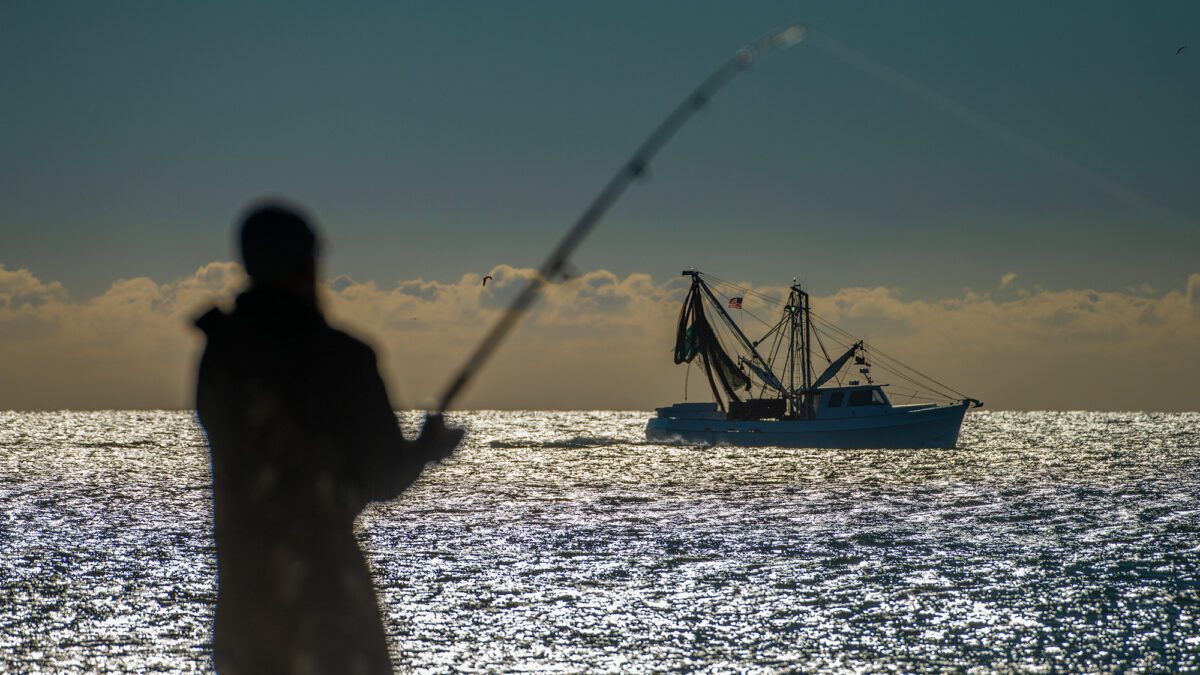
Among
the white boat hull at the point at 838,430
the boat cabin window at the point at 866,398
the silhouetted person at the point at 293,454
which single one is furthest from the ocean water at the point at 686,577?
the boat cabin window at the point at 866,398

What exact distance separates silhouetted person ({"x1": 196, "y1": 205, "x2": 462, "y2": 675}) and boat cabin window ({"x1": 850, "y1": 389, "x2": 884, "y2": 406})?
229 feet

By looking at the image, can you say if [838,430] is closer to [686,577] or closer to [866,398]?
[866,398]

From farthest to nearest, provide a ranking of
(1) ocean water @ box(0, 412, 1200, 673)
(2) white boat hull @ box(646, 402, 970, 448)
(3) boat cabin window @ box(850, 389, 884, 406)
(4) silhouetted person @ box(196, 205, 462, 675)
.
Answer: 1. (3) boat cabin window @ box(850, 389, 884, 406)
2. (2) white boat hull @ box(646, 402, 970, 448)
3. (1) ocean water @ box(0, 412, 1200, 673)
4. (4) silhouetted person @ box(196, 205, 462, 675)

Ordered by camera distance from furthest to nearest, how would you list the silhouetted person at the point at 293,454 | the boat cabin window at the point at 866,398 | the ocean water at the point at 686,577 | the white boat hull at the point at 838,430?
the boat cabin window at the point at 866,398 < the white boat hull at the point at 838,430 < the ocean water at the point at 686,577 < the silhouetted person at the point at 293,454

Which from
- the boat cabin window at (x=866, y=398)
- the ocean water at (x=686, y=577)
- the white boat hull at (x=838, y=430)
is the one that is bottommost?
the ocean water at (x=686, y=577)

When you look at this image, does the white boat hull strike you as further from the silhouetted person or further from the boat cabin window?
the silhouetted person

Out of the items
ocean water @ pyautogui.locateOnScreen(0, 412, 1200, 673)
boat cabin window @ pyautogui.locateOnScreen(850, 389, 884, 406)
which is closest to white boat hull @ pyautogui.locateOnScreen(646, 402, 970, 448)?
boat cabin window @ pyautogui.locateOnScreen(850, 389, 884, 406)

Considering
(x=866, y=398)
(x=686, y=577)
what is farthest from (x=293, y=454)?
(x=866, y=398)

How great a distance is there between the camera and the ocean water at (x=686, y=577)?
52.6ft

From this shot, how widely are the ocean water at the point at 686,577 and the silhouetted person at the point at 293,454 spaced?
1188 mm

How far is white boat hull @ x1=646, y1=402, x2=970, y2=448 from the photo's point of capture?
70.4 meters

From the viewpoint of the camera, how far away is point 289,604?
4.38 metres

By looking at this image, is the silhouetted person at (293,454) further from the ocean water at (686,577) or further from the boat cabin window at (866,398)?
the boat cabin window at (866,398)

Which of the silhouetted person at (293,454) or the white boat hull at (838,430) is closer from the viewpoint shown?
the silhouetted person at (293,454)
